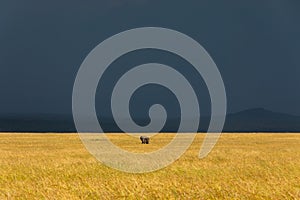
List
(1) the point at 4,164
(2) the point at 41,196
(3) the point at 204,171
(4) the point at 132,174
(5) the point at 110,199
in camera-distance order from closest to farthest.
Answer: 1. (5) the point at 110,199
2. (2) the point at 41,196
3. (4) the point at 132,174
4. (3) the point at 204,171
5. (1) the point at 4,164

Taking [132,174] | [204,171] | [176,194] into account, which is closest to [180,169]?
[204,171]

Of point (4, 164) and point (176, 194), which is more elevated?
point (4, 164)

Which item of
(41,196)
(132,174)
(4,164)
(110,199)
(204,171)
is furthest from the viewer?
(4,164)

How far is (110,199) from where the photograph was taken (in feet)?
38.7

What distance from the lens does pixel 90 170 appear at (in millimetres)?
21406

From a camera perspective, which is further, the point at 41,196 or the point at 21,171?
the point at 21,171

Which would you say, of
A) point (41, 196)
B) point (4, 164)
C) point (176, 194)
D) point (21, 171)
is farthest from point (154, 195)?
point (4, 164)

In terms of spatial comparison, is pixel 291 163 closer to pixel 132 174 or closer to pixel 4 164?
pixel 132 174

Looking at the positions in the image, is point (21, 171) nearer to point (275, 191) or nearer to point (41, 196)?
point (41, 196)

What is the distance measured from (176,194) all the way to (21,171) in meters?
10.4

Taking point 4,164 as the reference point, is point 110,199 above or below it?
below

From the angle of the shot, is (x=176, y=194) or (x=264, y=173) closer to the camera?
(x=176, y=194)

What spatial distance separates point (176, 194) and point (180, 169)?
881cm

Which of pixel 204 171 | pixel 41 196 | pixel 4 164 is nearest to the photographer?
pixel 41 196
